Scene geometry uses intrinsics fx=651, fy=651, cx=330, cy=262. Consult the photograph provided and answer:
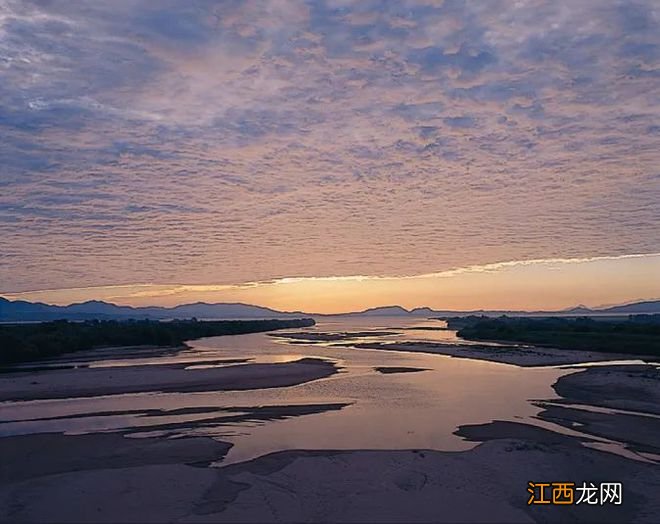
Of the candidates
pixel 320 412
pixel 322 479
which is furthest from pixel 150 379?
pixel 322 479

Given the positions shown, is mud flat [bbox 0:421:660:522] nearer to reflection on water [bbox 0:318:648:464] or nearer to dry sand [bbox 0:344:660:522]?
dry sand [bbox 0:344:660:522]

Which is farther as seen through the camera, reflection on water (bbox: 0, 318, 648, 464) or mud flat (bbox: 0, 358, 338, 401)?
mud flat (bbox: 0, 358, 338, 401)

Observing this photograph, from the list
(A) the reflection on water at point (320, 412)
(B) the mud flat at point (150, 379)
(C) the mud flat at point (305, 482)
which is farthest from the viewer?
(B) the mud flat at point (150, 379)

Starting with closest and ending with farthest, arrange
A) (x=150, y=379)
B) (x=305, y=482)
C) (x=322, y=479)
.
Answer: (x=305, y=482), (x=322, y=479), (x=150, y=379)

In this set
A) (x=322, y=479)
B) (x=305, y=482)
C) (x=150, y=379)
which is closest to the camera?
(x=305, y=482)

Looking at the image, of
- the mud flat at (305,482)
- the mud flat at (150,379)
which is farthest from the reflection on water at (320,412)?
the mud flat at (150,379)

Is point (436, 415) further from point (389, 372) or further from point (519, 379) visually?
point (389, 372)

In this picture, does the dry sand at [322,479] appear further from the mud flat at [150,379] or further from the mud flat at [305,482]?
the mud flat at [150,379]

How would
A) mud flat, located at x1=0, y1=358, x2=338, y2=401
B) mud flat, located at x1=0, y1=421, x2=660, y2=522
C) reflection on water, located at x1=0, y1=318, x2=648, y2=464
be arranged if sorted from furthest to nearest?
mud flat, located at x1=0, y1=358, x2=338, y2=401 < reflection on water, located at x1=0, y1=318, x2=648, y2=464 < mud flat, located at x1=0, y1=421, x2=660, y2=522

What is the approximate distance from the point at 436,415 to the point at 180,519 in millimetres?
13379

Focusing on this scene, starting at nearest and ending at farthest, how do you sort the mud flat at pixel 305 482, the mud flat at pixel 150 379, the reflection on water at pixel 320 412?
1. the mud flat at pixel 305 482
2. the reflection on water at pixel 320 412
3. the mud flat at pixel 150 379

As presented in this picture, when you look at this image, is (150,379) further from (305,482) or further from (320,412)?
(305,482)

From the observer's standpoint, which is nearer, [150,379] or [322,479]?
[322,479]

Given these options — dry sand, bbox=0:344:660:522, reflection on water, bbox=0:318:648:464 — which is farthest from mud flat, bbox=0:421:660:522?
reflection on water, bbox=0:318:648:464
